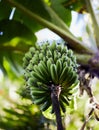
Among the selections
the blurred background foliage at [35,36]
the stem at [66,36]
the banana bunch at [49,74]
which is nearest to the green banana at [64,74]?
the banana bunch at [49,74]

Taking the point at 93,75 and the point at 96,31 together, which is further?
the point at 96,31

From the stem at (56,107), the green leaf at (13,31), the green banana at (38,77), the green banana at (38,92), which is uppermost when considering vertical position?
the green leaf at (13,31)

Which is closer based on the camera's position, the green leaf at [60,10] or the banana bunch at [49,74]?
the banana bunch at [49,74]

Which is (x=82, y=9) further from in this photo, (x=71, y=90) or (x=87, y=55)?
(x=71, y=90)

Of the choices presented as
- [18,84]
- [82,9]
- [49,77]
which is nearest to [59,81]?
[49,77]

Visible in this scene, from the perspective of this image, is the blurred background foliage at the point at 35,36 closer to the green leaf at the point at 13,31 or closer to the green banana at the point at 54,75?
the green leaf at the point at 13,31

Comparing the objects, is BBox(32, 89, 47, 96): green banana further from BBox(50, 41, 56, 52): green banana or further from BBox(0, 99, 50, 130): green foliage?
BBox(0, 99, 50, 130): green foliage
